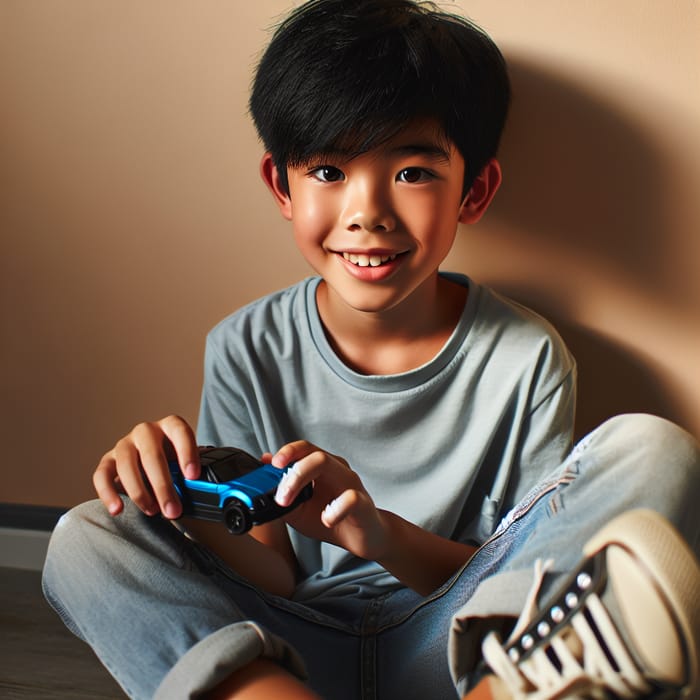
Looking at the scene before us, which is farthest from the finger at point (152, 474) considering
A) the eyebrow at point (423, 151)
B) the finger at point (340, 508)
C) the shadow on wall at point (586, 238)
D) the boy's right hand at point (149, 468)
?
the shadow on wall at point (586, 238)

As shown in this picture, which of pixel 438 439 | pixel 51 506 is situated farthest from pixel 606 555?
pixel 51 506

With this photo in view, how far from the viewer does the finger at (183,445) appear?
2.62ft

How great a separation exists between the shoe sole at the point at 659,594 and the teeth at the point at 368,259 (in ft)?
1.30

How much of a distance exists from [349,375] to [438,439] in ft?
0.41

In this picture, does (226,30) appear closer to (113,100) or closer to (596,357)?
(113,100)

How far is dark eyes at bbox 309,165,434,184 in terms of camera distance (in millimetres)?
898

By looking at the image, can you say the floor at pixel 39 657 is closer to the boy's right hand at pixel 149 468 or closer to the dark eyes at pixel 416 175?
the boy's right hand at pixel 149 468

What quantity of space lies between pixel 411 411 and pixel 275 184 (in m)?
0.30

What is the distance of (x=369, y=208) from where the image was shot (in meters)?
0.87

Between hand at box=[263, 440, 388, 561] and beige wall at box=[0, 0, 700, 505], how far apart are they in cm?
35

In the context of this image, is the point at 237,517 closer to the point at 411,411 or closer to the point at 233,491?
the point at 233,491

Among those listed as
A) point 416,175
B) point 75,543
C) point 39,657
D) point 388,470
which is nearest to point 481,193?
point 416,175

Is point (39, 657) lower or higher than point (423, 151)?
lower

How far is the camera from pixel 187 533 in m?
0.91
